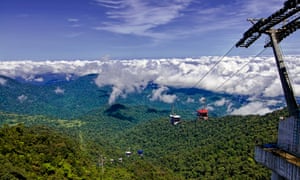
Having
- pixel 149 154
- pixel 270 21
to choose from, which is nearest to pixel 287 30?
pixel 270 21

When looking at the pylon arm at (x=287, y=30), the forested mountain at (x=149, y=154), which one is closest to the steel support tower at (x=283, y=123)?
the pylon arm at (x=287, y=30)

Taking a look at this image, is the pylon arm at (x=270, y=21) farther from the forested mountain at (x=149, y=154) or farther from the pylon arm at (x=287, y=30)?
the forested mountain at (x=149, y=154)

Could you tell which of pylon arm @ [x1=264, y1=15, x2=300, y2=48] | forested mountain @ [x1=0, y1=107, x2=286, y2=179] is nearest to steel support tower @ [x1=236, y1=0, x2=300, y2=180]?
pylon arm @ [x1=264, y1=15, x2=300, y2=48]

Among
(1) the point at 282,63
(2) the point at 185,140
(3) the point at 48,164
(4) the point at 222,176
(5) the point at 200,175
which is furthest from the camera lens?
(2) the point at 185,140

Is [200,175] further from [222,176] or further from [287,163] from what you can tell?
[287,163]

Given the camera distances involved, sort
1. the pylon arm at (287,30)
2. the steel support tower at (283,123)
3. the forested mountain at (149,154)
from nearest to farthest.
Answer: the steel support tower at (283,123) < the pylon arm at (287,30) < the forested mountain at (149,154)

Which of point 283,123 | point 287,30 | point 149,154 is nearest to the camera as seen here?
point 283,123

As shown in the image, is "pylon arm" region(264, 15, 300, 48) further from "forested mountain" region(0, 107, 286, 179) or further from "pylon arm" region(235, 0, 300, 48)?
"forested mountain" region(0, 107, 286, 179)

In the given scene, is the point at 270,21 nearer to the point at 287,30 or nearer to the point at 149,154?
the point at 287,30

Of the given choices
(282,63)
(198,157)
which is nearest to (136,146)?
A: (198,157)
